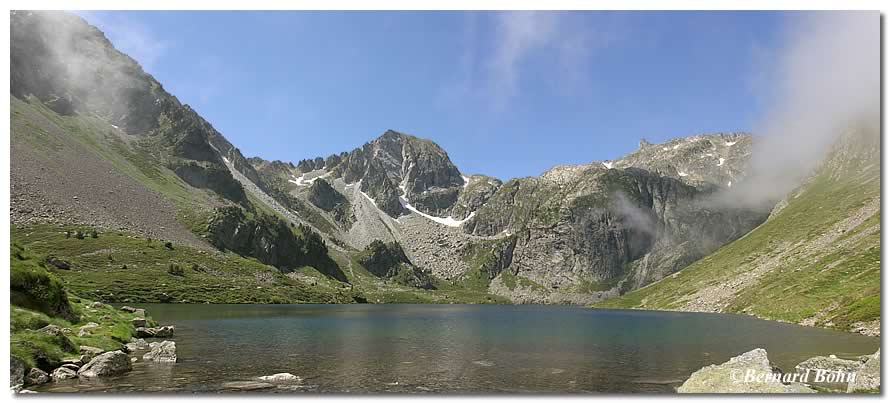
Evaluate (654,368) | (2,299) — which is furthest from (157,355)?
(654,368)

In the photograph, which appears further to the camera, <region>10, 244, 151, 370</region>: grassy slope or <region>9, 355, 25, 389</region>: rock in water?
<region>10, 244, 151, 370</region>: grassy slope

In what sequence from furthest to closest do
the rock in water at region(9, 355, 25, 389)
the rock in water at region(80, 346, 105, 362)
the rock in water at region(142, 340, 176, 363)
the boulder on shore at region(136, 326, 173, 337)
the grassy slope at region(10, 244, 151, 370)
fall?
the boulder on shore at region(136, 326, 173, 337) → the rock in water at region(142, 340, 176, 363) → the rock in water at region(80, 346, 105, 362) → the grassy slope at region(10, 244, 151, 370) → the rock in water at region(9, 355, 25, 389)

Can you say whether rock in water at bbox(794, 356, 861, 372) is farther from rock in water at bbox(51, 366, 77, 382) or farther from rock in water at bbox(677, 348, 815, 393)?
rock in water at bbox(51, 366, 77, 382)

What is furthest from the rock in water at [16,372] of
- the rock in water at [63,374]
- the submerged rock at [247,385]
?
the submerged rock at [247,385]

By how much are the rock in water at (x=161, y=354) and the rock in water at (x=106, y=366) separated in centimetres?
466

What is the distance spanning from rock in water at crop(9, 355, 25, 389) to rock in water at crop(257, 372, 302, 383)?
45.2 ft

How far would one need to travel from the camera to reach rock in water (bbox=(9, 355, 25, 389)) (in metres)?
28.4

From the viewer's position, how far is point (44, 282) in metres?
44.6

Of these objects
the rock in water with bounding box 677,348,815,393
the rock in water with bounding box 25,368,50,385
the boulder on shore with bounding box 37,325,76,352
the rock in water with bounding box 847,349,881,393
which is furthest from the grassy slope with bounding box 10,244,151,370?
the rock in water with bounding box 847,349,881,393

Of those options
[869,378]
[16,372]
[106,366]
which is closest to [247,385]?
[106,366]

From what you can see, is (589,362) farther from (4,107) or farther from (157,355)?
(4,107)

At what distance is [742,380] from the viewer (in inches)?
1168

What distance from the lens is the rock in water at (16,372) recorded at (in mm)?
28406

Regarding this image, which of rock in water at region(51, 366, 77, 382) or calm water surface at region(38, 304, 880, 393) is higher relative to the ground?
rock in water at region(51, 366, 77, 382)
